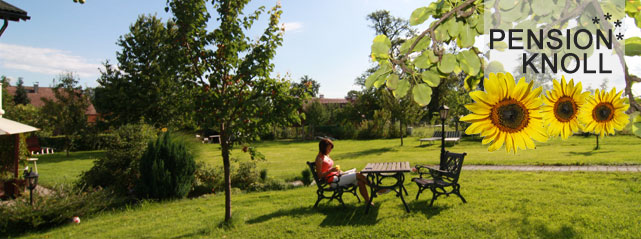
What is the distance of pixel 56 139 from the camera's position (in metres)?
26.3

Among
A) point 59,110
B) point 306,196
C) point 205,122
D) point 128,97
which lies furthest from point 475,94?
point 59,110

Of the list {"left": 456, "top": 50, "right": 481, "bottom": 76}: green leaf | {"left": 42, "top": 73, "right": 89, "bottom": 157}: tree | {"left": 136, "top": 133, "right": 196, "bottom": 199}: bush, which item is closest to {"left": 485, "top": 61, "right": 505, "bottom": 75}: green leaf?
{"left": 456, "top": 50, "right": 481, "bottom": 76}: green leaf

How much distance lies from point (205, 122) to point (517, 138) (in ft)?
18.8

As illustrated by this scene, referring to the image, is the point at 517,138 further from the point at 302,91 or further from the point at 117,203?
the point at 117,203

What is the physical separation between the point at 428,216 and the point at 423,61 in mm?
5689

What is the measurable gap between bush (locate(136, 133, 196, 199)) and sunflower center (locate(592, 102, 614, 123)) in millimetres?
9297

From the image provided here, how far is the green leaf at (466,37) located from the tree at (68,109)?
27.4 metres

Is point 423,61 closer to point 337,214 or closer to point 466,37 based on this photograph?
point 466,37

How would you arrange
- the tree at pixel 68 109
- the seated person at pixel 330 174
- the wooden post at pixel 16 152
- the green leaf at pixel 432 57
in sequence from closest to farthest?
the green leaf at pixel 432 57
the seated person at pixel 330 174
the wooden post at pixel 16 152
the tree at pixel 68 109

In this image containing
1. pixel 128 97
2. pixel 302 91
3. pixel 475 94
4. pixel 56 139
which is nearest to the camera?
pixel 475 94

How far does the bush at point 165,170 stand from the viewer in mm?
8750

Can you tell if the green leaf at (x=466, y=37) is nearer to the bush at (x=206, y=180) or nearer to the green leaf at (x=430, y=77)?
the green leaf at (x=430, y=77)

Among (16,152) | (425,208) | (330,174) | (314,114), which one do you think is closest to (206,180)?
(330,174)

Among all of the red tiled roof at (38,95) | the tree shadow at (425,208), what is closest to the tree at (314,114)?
the tree shadow at (425,208)
